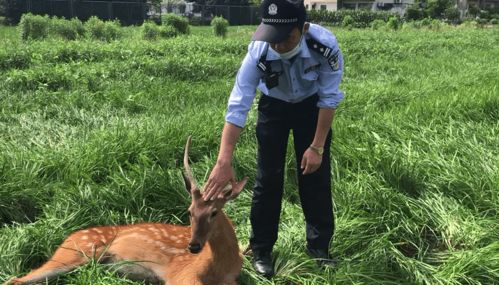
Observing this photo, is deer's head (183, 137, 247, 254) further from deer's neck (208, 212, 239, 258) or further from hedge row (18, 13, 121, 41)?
hedge row (18, 13, 121, 41)

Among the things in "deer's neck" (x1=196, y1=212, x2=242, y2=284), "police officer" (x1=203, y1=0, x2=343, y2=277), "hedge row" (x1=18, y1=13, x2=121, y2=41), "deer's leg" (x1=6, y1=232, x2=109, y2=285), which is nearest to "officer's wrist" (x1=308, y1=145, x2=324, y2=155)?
"police officer" (x1=203, y1=0, x2=343, y2=277)

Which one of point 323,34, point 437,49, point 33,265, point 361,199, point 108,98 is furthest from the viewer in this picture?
point 437,49

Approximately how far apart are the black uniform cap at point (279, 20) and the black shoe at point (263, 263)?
1556 millimetres

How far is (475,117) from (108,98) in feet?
16.9

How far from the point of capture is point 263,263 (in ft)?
11.4

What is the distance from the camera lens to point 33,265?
339 centimetres

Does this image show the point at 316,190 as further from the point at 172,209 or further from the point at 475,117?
the point at 475,117

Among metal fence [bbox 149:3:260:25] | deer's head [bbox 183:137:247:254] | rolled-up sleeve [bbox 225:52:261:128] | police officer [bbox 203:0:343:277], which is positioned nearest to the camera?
deer's head [bbox 183:137:247:254]

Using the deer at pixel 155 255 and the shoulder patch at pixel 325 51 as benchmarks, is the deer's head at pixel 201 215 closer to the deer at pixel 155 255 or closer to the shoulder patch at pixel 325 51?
the deer at pixel 155 255

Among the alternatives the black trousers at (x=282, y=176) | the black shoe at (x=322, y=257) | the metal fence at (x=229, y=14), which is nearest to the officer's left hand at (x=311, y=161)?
the black trousers at (x=282, y=176)

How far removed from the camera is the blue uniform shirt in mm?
2953

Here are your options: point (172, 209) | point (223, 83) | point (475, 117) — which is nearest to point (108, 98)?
point (223, 83)

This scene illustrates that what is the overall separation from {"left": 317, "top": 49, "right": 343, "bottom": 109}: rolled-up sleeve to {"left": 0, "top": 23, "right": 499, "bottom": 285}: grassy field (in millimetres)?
1158

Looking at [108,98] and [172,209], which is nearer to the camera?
[172,209]
